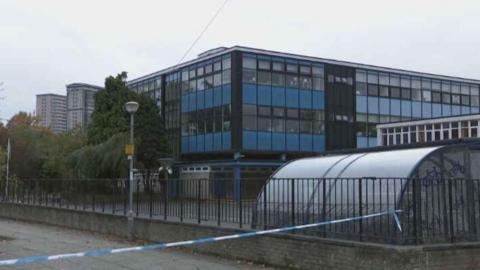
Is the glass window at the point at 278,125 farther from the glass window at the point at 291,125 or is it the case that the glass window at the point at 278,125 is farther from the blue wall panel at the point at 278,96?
the blue wall panel at the point at 278,96

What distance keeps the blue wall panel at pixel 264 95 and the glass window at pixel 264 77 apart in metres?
0.43

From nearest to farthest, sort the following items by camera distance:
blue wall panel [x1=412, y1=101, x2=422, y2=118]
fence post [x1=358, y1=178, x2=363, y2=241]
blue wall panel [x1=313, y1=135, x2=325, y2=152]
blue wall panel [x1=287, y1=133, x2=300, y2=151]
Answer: fence post [x1=358, y1=178, x2=363, y2=241], blue wall panel [x1=287, y1=133, x2=300, y2=151], blue wall panel [x1=313, y1=135, x2=325, y2=152], blue wall panel [x1=412, y1=101, x2=422, y2=118]

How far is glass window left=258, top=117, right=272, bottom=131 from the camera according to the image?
5212 centimetres

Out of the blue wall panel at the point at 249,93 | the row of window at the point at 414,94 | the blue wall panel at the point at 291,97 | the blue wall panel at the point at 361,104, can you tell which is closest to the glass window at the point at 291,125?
the blue wall panel at the point at 291,97

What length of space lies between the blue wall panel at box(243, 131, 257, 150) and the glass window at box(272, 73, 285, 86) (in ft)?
15.4

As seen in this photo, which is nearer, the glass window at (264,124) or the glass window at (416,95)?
the glass window at (264,124)

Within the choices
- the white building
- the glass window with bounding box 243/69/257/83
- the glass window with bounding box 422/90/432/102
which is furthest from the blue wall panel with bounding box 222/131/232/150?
the glass window with bounding box 422/90/432/102

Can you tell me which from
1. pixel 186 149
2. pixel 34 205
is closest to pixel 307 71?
pixel 186 149

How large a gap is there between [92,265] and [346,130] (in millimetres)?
45014

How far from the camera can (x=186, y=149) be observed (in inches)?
2264

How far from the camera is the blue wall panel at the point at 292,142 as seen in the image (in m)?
53.5

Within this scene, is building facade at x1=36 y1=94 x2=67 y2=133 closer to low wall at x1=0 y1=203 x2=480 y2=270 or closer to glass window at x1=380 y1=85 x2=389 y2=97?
glass window at x1=380 y1=85 x2=389 y2=97

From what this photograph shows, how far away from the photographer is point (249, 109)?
5175 cm

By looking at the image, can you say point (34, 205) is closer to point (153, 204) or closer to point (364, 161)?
point (153, 204)
